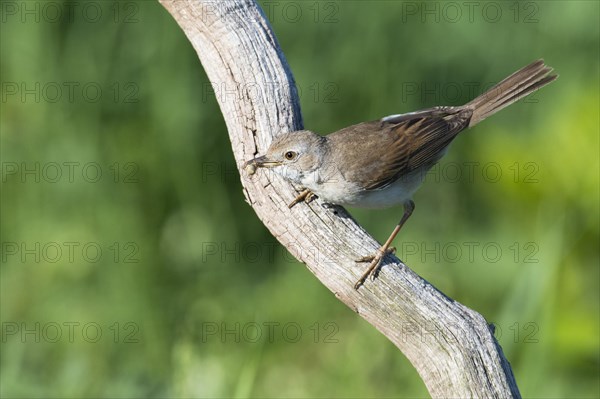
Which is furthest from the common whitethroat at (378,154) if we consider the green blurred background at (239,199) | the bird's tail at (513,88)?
the green blurred background at (239,199)

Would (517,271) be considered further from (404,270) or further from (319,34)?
(404,270)

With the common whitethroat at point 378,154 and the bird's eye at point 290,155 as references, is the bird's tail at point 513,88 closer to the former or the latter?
the common whitethroat at point 378,154

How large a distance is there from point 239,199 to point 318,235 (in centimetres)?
307

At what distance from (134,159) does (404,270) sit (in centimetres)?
337

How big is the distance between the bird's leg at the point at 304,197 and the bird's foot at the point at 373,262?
50 cm

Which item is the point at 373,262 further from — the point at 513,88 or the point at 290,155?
the point at 513,88

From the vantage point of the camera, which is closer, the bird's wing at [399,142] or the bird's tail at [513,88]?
the bird's wing at [399,142]

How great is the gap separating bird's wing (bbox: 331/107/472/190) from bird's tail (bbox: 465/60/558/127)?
9 cm

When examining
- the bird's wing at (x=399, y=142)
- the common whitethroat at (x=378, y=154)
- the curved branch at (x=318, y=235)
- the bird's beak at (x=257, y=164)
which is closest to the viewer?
the curved branch at (x=318, y=235)

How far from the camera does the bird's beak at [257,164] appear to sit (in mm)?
4398

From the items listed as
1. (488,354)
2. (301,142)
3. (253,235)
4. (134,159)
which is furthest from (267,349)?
(488,354)

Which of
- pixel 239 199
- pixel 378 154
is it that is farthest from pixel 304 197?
pixel 239 199

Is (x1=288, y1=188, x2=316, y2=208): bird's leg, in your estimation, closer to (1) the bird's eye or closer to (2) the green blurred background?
(1) the bird's eye

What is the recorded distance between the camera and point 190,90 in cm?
698
